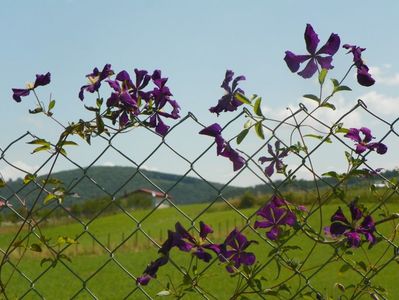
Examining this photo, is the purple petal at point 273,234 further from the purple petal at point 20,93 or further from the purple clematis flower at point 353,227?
the purple petal at point 20,93

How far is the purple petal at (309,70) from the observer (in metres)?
1.22

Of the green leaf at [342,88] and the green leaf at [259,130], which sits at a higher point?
the green leaf at [342,88]

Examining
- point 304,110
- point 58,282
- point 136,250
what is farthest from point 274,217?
point 136,250

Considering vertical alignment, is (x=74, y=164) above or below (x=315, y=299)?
above

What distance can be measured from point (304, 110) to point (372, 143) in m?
0.17

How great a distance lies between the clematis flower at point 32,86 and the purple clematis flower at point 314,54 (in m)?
0.57

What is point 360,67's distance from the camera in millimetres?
1227

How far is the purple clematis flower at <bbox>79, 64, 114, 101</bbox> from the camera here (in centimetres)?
142

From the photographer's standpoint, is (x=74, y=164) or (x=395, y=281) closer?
(x=74, y=164)

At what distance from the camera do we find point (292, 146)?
1.29 metres

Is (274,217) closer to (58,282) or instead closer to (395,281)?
(395,281)

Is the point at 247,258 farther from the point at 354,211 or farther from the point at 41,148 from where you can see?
the point at 41,148

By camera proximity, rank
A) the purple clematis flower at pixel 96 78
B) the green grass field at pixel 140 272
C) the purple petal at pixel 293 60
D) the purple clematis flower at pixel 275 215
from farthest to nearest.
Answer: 1. the green grass field at pixel 140 272
2. the purple clematis flower at pixel 96 78
3. the purple clematis flower at pixel 275 215
4. the purple petal at pixel 293 60

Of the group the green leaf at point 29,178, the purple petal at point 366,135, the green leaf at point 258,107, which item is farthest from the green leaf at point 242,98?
the green leaf at point 29,178
